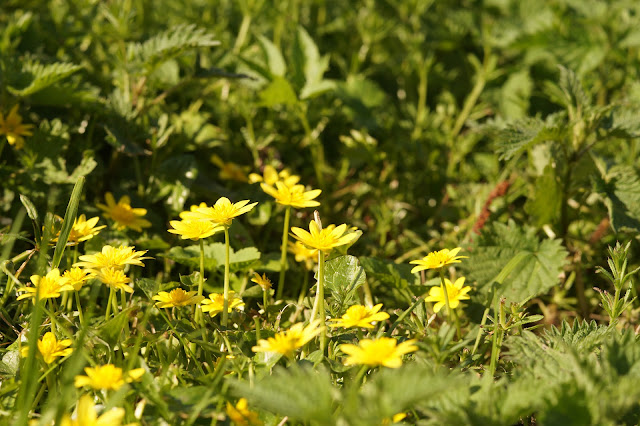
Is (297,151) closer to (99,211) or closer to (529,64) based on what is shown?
(99,211)

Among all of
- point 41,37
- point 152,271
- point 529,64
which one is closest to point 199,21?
point 41,37

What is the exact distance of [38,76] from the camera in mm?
2223

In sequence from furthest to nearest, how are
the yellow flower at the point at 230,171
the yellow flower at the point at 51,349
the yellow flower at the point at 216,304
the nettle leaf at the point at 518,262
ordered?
the yellow flower at the point at 230,171, the nettle leaf at the point at 518,262, the yellow flower at the point at 216,304, the yellow flower at the point at 51,349

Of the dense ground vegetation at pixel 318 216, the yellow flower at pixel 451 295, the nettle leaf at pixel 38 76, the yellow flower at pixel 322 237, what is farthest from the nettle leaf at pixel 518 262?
the nettle leaf at pixel 38 76

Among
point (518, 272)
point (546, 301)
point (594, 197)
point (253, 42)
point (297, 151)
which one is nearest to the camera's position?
point (518, 272)

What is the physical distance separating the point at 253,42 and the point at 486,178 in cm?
144

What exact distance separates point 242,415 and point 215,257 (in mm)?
768

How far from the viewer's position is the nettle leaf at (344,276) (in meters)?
1.75

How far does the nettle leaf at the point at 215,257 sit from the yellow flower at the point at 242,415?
66 centimetres

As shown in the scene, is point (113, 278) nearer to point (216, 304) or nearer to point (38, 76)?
point (216, 304)

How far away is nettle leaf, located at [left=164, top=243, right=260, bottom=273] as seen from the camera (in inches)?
78.6

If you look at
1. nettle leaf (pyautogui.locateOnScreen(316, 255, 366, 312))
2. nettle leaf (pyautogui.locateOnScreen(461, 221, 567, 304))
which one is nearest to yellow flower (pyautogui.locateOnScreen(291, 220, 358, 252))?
nettle leaf (pyautogui.locateOnScreen(316, 255, 366, 312))

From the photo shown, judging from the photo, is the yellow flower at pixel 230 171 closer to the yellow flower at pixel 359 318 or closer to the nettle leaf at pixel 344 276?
the nettle leaf at pixel 344 276

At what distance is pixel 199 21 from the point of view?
326 cm
